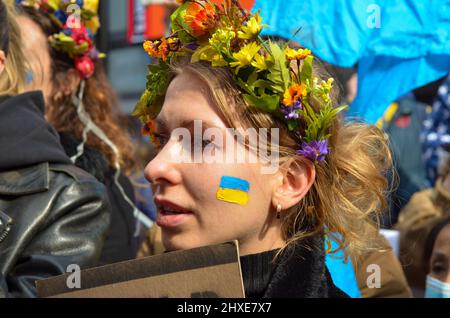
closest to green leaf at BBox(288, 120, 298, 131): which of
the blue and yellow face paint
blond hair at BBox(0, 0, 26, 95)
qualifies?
the blue and yellow face paint

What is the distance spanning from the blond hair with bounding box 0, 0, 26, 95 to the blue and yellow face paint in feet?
3.97

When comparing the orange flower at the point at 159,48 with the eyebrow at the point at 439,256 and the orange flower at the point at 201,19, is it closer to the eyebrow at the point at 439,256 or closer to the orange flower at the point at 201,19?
the orange flower at the point at 201,19

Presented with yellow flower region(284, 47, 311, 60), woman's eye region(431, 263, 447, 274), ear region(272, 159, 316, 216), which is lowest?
woman's eye region(431, 263, 447, 274)

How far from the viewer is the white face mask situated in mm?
2639

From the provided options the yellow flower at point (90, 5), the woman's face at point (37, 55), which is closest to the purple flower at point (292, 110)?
the woman's face at point (37, 55)

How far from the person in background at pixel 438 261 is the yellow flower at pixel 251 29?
1.24 metres

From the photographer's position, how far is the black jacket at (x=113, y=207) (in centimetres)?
332

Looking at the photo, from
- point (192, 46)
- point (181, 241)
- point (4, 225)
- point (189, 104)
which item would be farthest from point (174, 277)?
point (4, 225)

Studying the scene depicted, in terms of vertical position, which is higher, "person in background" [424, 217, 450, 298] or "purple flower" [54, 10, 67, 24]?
"purple flower" [54, 10, 67, 24]

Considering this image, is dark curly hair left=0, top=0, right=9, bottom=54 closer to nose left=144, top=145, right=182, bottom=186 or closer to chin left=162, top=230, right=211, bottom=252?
nose left=144, top=145, right=182, bottom=186

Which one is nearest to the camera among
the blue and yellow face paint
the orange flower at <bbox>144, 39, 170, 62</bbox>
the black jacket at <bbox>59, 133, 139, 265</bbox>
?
the blue and yellow face paint

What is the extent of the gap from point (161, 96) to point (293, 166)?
0.48 m

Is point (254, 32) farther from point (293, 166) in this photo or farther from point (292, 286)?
point (292, 286)

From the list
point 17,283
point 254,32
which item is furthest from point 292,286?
point 17,283
